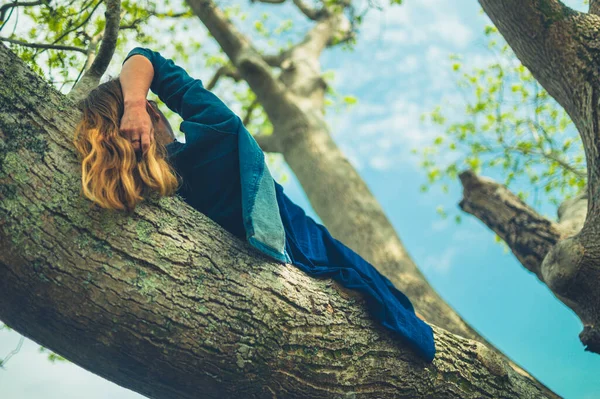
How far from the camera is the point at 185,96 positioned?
2459 mm

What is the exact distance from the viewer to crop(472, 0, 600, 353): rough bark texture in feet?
9.76

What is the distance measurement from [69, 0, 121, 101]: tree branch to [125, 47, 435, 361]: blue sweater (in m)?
0.35

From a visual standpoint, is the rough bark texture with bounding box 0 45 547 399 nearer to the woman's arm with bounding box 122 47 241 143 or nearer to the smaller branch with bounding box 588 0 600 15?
the woman's arm with bounding box 122 47 241 143

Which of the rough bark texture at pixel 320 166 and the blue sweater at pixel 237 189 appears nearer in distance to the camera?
the blue sweater at pixel 237 189

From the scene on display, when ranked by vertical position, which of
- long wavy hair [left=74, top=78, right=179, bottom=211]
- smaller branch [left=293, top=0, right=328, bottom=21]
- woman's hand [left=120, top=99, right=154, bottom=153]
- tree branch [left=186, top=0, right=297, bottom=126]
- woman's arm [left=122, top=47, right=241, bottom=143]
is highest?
smaller branch [left=293, top=0, right=328, bottom=21]

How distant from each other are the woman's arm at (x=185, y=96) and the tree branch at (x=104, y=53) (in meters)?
0.34

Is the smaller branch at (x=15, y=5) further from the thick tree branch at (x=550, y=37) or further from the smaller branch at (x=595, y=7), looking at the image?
the smaller branch at (x=595, y=7)

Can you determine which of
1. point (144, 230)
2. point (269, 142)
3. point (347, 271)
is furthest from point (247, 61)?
point (144, 230)

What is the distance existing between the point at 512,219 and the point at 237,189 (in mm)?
2807

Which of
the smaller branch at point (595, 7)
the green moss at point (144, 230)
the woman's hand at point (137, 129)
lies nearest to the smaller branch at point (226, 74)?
the smaller branch at point (595, 7)

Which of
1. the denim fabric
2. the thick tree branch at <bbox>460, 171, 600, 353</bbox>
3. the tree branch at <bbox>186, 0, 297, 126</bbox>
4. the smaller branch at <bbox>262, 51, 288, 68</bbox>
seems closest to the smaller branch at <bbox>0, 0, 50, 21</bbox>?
the denim fabric

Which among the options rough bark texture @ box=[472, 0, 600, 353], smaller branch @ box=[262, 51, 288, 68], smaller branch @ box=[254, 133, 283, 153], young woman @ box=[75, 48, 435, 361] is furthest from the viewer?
smaller branch @ box=[262, 51, 288, 68]

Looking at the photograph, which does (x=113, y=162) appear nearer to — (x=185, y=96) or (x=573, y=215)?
(x=185, y=96)

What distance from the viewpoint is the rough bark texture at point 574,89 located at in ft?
9.76
